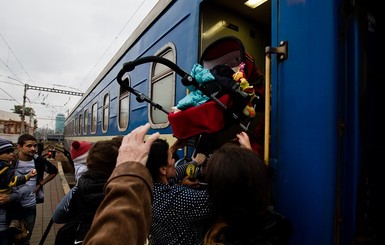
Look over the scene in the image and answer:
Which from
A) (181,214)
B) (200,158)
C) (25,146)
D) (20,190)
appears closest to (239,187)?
(181,214)

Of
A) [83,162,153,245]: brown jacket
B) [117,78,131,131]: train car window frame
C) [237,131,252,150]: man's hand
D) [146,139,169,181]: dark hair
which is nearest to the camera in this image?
[83,162,153,245]: brown jacket

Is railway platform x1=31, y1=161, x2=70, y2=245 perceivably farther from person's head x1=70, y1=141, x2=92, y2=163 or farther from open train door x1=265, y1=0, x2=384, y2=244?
open train door x1=265, y1=0, x2=384, y2=244

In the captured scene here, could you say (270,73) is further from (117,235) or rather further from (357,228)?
(117,235)

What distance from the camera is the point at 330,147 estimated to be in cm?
115

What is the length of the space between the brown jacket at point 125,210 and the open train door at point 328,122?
0.77 metres

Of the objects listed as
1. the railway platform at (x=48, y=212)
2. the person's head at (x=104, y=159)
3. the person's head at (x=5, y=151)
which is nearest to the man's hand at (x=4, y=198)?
the person's head at (x=5, y=151)

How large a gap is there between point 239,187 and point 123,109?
11.5 feet

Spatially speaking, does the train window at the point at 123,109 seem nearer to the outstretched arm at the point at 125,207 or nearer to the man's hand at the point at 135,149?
the man's hand at the point at 135,149

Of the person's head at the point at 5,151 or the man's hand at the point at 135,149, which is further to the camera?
the person's head at the point at 5,151

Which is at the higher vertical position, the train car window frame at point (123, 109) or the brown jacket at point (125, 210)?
the train car window frame at point (123, 109)

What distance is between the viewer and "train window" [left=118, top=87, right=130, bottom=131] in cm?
412

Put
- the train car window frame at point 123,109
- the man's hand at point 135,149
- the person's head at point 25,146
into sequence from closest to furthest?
the man's hand at point 135,149 → the person's head at point 25,146 → the train car window frame at point 123,109

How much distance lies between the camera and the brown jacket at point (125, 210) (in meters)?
0.66

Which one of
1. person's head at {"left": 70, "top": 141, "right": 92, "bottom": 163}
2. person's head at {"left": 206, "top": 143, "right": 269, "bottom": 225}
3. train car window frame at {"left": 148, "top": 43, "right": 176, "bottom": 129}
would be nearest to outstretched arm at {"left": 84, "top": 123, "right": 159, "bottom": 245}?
person's head at {"left": 206, "top": 143, "right": 269, "bottom": 225}
